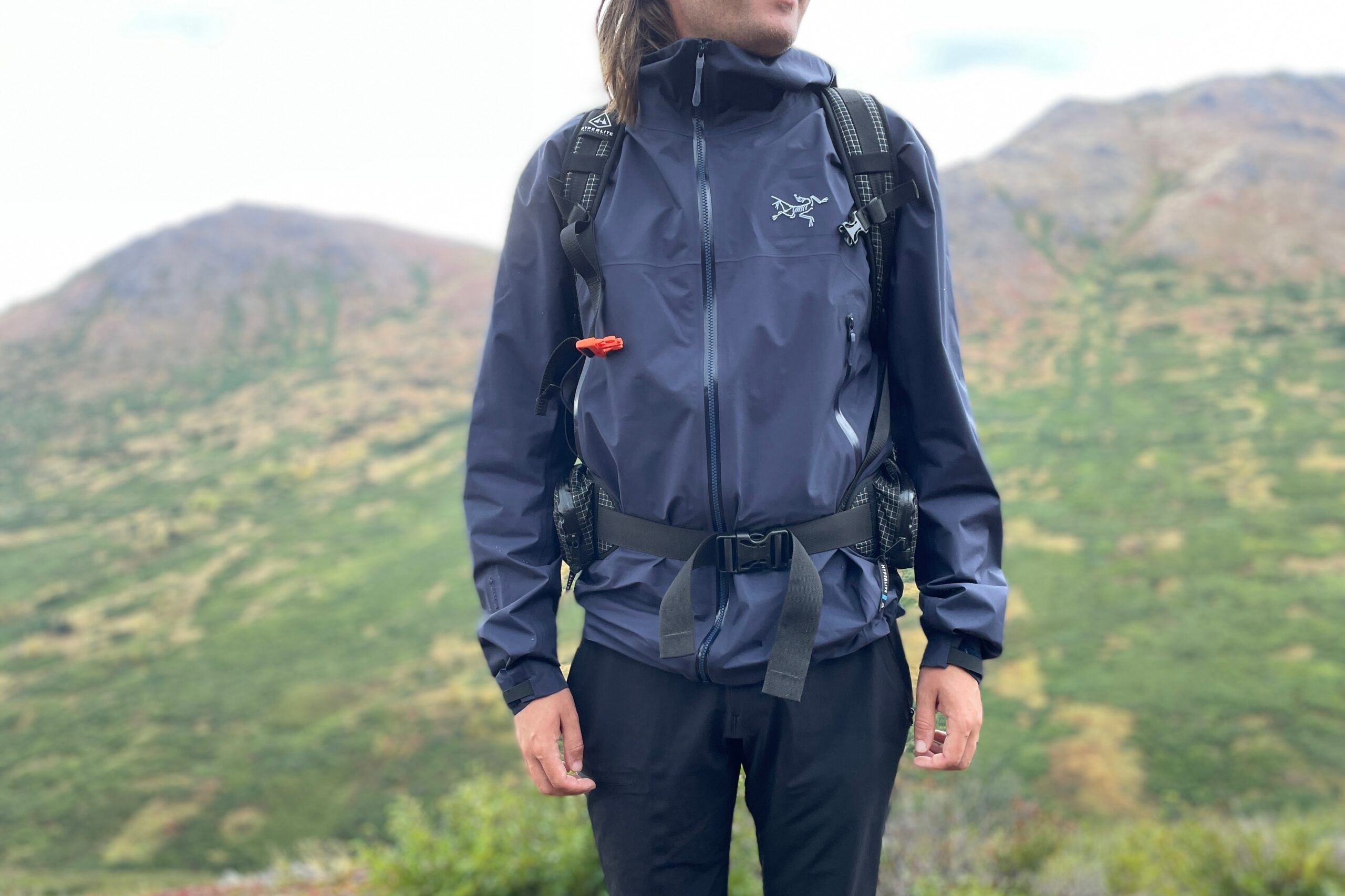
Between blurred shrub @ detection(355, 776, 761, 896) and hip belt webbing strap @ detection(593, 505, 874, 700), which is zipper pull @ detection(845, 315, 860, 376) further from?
blurred shrub @ detection(355, 776, 761, 896)

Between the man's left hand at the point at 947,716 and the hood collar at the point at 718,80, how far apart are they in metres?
1.00

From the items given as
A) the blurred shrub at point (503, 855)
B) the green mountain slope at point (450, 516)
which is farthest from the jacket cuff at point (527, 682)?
the blurred shrub at point (503, 855)

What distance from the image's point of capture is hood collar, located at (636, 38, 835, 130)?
4.83 feet

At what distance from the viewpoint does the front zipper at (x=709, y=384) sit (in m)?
1.38

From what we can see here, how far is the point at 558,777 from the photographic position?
4.66ft

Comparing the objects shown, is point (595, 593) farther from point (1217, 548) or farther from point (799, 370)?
point (1217, 548)

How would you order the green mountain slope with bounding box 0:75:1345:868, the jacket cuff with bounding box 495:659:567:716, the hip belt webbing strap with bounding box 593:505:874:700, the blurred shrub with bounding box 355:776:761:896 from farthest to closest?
the green mountain slope with bounding box 0:75:1345:868 < the blurred shrub with bounding box 355:776:761:896 < the jacket cuff with bounding box 495:659:567:716 < the hip belt webbing strap with bounding box 593:505:874:700

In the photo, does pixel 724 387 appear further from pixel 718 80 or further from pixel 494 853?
pixel 494 853

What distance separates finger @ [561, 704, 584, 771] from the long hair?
39.7 inches

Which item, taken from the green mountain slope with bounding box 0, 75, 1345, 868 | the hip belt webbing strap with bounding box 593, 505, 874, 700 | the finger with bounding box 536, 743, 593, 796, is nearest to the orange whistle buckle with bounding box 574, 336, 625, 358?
the hip belt webbing strap with bounding box 593, 505, 874, 700

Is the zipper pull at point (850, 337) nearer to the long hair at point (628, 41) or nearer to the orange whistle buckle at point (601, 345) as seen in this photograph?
the orange whistle buckle at point (601, 345)

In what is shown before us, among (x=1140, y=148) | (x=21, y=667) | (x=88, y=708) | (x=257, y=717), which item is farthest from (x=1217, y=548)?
(x=1140, y=148)

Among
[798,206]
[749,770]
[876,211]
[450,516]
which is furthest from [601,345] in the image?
[450,516]

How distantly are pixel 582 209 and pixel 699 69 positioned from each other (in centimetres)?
30
